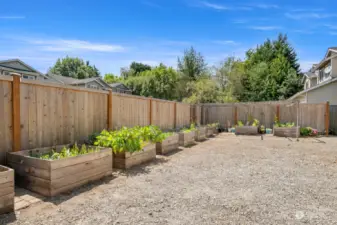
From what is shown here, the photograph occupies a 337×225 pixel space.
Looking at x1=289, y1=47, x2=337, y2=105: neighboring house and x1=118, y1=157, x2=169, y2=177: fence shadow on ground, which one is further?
x1=289, y1=47, x2=337, y2=105: neighboring house

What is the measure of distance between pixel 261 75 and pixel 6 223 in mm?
24547

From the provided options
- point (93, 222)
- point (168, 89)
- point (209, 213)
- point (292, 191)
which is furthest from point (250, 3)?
point (168, 89)

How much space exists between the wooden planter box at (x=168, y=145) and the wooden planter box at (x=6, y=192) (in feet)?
12.6

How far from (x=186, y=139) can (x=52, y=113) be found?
15.2 feet

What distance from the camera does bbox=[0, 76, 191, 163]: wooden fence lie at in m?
3.12

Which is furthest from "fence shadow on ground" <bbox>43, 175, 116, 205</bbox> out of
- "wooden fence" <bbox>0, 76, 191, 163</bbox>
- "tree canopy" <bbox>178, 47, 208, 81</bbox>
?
"tree canopy" <bbox>178, 47, 208, 81</bbox>

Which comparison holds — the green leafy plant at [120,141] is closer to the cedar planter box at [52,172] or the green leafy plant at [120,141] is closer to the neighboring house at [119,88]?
the cedar planter box at [52,172]

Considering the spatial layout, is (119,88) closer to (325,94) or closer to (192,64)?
(192,64)

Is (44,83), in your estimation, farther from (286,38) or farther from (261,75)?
(286,38)

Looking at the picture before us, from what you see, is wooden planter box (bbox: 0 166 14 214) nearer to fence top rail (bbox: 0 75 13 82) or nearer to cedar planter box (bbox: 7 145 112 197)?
cedar planter box (bbox: 7 145 112 197)

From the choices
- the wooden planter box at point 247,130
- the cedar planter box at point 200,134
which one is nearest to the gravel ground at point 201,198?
the cedar planter box at point 200,134

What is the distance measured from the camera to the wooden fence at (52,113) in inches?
123

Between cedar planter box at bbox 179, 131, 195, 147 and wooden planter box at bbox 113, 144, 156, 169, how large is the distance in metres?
2.23

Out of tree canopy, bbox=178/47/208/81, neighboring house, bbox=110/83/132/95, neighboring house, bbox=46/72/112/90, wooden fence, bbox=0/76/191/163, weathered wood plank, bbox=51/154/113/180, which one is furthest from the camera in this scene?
tree canopy, bbox=178/47/208/81
